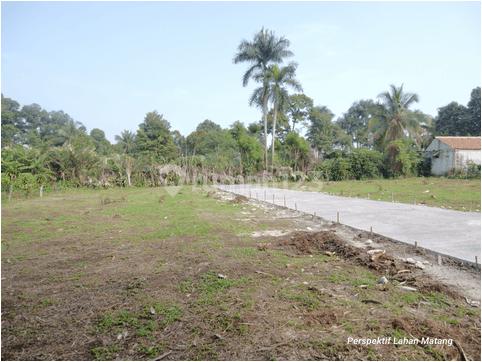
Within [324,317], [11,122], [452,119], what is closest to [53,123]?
[11,122]

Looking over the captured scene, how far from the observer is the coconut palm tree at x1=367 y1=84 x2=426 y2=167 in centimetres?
2453

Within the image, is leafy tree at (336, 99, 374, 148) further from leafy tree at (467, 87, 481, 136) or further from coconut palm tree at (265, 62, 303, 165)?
coconut palm tree at (265, 62, 303, 165)

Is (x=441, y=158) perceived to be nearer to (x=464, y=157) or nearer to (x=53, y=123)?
(x=464, y=157)

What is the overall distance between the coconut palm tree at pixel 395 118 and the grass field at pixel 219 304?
23.5 meters

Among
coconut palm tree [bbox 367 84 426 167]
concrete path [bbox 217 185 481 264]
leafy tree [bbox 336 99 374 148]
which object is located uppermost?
leafy tree [bbox 336 99 374 148]

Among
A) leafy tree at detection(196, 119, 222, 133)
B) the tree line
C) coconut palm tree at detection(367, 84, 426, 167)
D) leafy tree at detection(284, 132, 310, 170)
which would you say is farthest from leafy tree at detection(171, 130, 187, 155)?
coconut palm tree at detection(367, 84, 426, 167)

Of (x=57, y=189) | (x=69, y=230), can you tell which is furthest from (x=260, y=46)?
(x=69, y=230)

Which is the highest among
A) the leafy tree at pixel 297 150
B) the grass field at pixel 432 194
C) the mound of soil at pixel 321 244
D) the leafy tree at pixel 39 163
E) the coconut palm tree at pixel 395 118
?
the coconut palm tree at pixel 395 118

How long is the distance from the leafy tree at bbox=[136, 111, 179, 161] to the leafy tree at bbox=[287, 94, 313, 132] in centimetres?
1527

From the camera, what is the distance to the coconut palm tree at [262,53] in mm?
26247

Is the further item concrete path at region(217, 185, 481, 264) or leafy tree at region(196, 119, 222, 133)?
leafy tree at region(196, 119, 222, 133)

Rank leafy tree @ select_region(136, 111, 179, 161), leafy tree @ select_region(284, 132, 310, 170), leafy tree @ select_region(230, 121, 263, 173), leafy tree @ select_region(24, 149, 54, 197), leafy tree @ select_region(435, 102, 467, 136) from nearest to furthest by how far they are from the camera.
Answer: leafy tree @ select_region(24, 149, 54, 197)
leafy tree @ select_region(230, 121, 263, 173)
leafy tree @ select_region(284, 132, 310, 170)
leafy tree @ select_region(435, 102, 467, 136)
leafy tree @ select_region(136, 111, 179, 161)

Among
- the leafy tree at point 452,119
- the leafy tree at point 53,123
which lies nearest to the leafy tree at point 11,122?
the leafy tree at point 53,123

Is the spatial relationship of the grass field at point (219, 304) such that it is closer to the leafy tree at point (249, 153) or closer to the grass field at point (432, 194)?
the grass field at point (432, 194)
